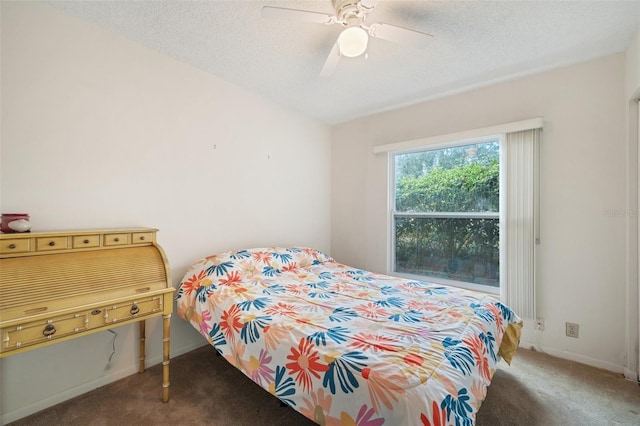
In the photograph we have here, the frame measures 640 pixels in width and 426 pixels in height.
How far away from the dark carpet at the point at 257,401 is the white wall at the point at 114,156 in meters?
0.14

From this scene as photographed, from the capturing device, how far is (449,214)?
2979 mm

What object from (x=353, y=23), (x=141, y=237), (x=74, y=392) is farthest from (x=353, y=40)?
(x=74, y=392)

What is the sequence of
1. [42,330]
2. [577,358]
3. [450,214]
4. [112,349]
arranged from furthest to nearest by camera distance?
[450,214] < [577,358] < [112,349] < [42,330]

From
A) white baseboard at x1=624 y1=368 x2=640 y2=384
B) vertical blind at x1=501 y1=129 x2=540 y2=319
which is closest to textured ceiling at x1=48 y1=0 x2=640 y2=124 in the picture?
vertical blind at x1=501 y1=129 x2=540 y2=319

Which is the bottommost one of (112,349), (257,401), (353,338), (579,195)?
(257,401)

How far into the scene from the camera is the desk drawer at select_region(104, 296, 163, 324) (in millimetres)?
1504

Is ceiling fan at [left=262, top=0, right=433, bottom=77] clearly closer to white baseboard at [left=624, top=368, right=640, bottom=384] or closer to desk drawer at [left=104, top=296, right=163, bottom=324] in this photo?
desk drawer at [left=104, top=296, right=163, bottom=324]

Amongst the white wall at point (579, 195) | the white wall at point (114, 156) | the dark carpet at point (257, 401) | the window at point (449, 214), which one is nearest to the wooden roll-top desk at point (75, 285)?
the dark carpet at point (257, 401)

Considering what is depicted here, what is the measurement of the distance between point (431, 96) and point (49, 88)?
125 inches

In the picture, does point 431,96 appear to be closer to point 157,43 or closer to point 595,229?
point 595,229

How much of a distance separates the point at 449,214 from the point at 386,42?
185 centimetres

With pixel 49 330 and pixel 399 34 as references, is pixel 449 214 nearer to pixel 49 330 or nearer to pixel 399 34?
pixel 399 34

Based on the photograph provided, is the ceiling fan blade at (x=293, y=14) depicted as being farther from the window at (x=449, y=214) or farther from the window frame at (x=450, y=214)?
the window at (x=449, y=214)

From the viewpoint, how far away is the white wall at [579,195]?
2.11 metres
